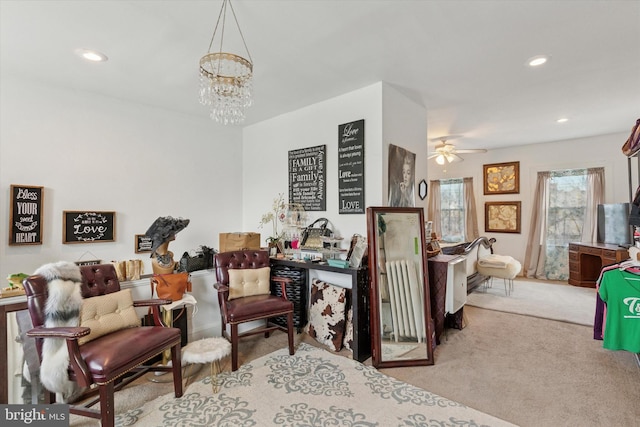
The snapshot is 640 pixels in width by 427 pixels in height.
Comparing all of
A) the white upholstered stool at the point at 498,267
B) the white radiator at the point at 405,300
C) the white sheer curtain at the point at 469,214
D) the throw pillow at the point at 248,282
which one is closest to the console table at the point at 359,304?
the white radiator at the point at 405,300

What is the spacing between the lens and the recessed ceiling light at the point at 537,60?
2.69 m

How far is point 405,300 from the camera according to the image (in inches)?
114

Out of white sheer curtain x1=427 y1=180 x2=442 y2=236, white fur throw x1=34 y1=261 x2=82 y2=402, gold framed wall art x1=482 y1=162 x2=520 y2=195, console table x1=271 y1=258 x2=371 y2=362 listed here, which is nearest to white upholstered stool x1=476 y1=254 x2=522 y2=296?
gold framed wall art x1=482 y1=162 x2=520 y2=195

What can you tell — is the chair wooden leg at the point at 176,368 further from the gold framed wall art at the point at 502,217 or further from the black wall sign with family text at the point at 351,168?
the gold framed wall art at the point at 502,217

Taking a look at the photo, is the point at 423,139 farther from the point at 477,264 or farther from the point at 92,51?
the point at 92,51

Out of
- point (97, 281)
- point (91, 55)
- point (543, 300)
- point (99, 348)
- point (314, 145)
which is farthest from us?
point (543, 300)

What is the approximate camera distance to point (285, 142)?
413 centimetres

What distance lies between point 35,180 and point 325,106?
10.5 feet

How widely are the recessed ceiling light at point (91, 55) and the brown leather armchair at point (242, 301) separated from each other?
204cm

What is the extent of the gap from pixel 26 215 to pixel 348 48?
355 centimetres

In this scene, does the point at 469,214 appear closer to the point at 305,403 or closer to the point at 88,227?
the point at 305,403

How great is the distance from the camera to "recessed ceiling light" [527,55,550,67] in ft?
8.82

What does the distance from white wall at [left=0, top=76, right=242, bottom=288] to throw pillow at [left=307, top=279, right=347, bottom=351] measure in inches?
80.6

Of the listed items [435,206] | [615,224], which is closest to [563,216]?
[615,224]
